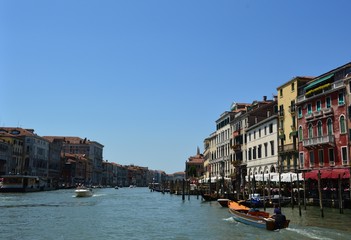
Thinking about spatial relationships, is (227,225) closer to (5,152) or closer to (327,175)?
(327,175)

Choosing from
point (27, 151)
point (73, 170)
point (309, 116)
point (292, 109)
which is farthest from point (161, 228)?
point (73, 170)

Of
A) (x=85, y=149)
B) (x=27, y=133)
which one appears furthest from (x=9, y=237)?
(x=85, y=149)

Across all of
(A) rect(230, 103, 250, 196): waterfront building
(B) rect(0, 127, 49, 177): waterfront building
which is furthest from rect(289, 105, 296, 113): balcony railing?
(B) rect(0, 127, 49, 177): waterfront building

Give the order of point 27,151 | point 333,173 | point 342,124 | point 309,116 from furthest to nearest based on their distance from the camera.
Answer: point 27,151 → point 309,116 → point 342,124 → point 333,173

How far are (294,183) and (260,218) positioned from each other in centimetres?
2108

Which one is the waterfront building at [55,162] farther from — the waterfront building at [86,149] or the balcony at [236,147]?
the balcony at [236,147]

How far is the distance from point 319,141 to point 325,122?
1.89m

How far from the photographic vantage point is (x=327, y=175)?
123ft

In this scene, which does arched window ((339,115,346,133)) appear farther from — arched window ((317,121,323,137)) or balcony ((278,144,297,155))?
balcony ((278,144,297,155))

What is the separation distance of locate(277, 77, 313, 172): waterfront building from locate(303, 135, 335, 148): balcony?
10.0 feet

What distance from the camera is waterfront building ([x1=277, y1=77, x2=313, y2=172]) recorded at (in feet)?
149

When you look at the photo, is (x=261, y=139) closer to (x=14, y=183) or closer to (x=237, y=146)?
(x=237, y=146)

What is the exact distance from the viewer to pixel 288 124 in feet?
153

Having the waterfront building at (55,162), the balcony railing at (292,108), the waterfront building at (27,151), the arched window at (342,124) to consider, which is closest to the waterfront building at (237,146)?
the balcony railing at (292,108)
